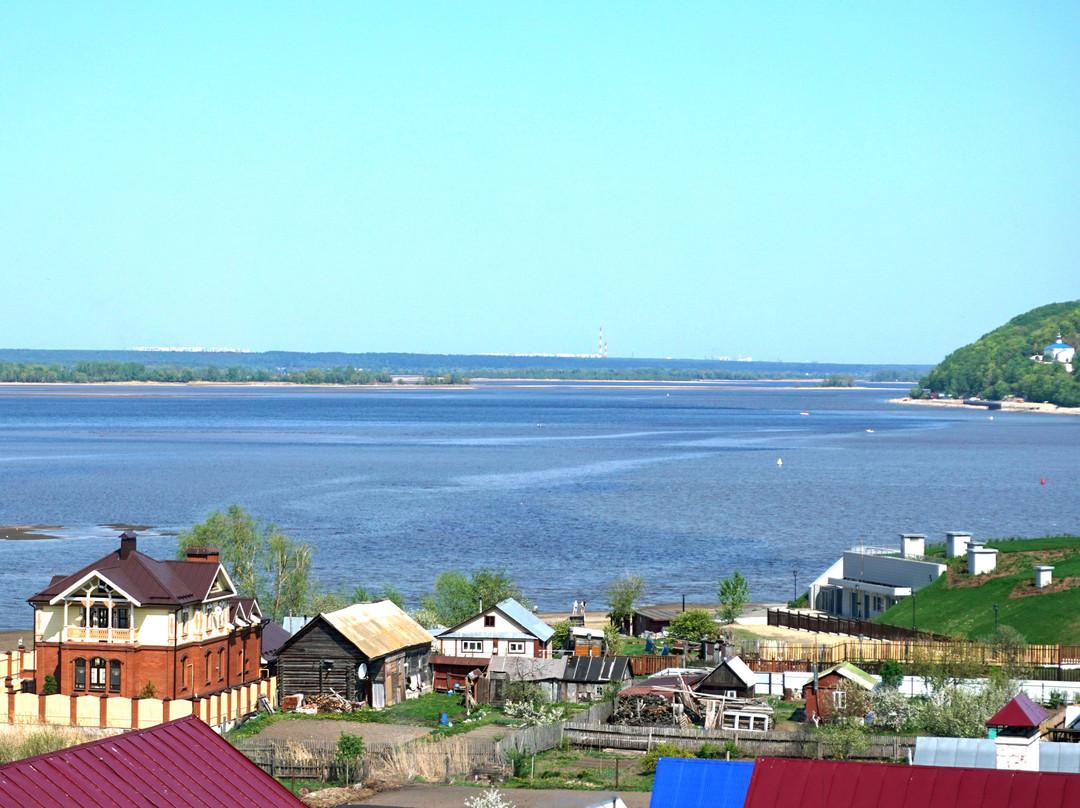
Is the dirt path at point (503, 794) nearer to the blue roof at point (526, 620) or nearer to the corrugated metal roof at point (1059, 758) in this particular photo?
the corrugated metal roof at point (1059, 758)

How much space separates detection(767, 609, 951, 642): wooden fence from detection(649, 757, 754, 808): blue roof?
3036 centimetres

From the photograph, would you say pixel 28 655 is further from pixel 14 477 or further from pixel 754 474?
pixel 754 474

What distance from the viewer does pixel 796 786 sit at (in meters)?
16.8

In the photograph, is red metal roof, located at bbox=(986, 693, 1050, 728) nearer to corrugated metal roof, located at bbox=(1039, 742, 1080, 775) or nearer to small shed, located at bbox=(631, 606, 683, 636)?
corrugated metal roof, located at bbox=(1039, 742, 1080, 775)

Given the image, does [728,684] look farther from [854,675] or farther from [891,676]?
[891,676]

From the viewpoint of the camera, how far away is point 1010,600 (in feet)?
168

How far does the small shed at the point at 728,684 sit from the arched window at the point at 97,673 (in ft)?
53.8

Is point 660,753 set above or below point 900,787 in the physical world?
below

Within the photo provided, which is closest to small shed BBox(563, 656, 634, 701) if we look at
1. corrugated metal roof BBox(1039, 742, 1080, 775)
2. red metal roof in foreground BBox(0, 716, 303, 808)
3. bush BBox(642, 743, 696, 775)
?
bush BBox(642, 743, 696, 775)

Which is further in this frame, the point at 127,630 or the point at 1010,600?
the point at 1010,600

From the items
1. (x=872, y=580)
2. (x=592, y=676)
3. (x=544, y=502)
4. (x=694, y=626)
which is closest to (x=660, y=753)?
(x=592, y=676)

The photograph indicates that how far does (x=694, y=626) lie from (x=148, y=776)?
3744 cm

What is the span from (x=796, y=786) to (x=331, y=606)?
128 ft

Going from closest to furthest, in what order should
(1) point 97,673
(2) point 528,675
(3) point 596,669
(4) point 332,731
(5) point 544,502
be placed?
(1) point 97,673, (4) point 332,731, (2) point 528,675, (3) point 596,669, (5) point 544,502
